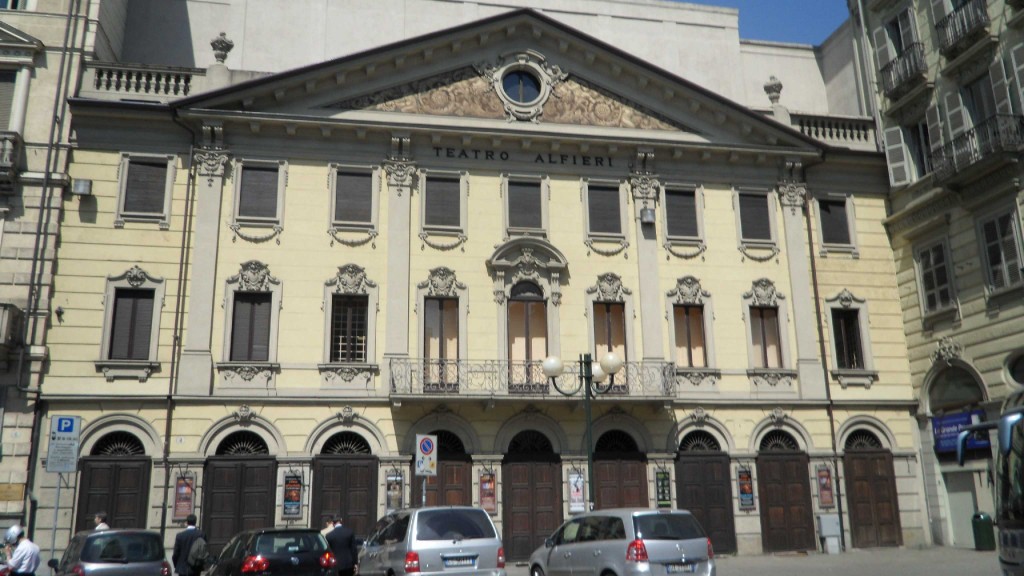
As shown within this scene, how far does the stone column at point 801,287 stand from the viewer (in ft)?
83.3

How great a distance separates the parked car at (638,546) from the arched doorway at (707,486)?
9.27m

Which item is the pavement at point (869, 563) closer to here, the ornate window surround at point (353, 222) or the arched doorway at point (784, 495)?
the arched doorway at point (784, 495)

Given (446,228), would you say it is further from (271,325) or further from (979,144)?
(979,144)

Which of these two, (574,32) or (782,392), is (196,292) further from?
(782,392)

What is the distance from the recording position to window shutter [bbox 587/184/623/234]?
25625 millimetres

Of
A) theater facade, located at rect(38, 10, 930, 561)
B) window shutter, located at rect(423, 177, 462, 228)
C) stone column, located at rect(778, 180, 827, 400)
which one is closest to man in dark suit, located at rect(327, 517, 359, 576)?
theater facade, located at rect(38, 10, 930, 561)

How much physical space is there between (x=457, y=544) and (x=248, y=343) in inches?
436

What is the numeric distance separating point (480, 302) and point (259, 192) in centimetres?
699

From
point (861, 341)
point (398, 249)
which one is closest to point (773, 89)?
point (861, 341)

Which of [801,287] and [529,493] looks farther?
[801,287]

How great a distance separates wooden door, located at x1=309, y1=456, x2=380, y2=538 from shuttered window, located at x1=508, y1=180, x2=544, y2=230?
809 cm

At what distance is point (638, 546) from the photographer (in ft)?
45.7

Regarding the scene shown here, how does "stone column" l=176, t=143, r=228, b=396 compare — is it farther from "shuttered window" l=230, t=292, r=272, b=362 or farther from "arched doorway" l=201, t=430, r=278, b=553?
"arched doorway" l=201, t=430, r=278, b=553

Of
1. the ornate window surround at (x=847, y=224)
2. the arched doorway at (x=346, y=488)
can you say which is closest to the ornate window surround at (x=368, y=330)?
the arched doorway at (x=346, y=488)
